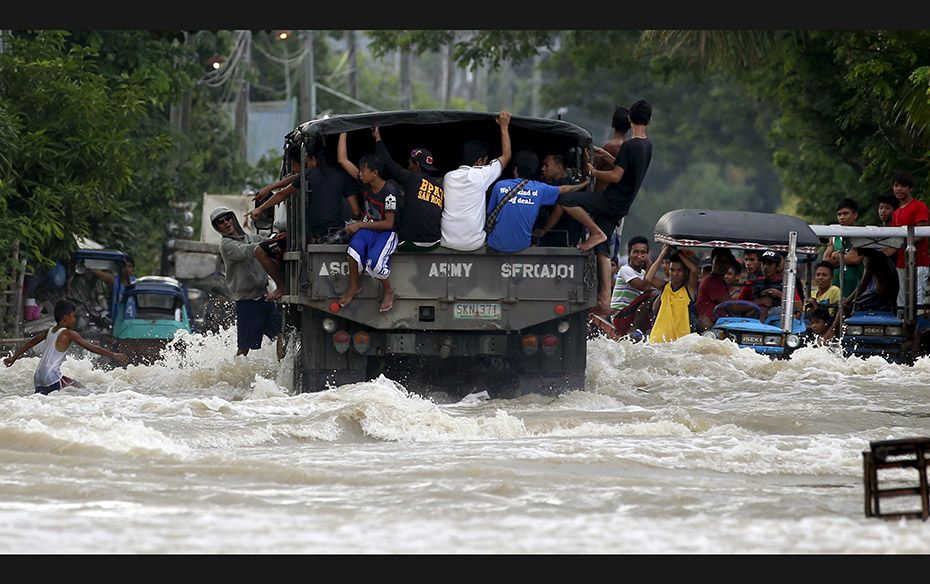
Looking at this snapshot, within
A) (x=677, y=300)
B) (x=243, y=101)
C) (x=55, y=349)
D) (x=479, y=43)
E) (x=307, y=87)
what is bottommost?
(x=55, y=349)

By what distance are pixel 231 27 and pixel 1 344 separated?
377 inches

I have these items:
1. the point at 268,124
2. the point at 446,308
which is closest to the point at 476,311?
the point at 446,308

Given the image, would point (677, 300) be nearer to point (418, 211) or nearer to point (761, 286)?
point (761, 286)

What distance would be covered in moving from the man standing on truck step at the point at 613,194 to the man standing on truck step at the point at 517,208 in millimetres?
156

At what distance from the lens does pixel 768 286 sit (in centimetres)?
1739

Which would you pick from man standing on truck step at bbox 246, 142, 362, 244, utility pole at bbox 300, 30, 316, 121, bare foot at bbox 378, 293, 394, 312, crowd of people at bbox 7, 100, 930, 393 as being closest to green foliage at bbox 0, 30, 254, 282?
crowd of people at bbox 7, 100, 930, 393

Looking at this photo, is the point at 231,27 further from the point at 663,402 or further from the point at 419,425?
the point at 663,402

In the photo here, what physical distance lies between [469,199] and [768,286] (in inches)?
192

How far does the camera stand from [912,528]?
8.48m

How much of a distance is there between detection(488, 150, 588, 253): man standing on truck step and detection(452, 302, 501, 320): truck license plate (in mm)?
463

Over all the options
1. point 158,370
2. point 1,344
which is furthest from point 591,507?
point 1,344

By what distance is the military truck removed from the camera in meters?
13.6

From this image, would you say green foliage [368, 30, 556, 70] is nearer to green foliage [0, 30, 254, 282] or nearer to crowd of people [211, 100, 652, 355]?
green foliage [0, 30, 254, 282]

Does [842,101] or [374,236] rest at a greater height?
[842,101]
